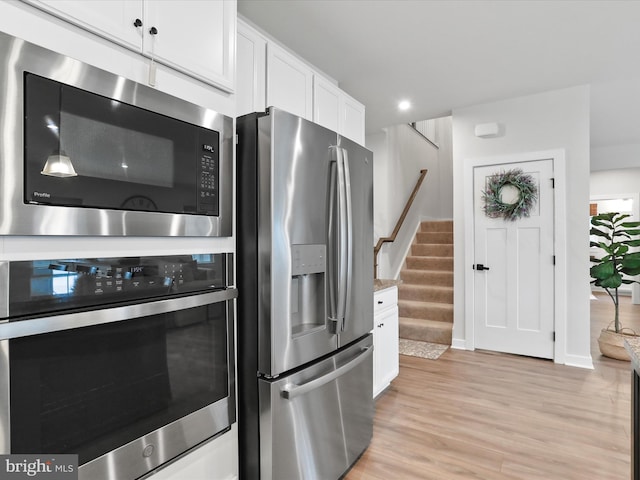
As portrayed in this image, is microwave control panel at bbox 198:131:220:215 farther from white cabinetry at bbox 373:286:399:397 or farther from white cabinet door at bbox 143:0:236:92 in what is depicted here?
white cabinetry at bbox 373:286:399:397

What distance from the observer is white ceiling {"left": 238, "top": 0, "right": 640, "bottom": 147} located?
240 centimetres

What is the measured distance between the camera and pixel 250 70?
72.7 inches

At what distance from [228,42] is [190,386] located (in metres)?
1.26

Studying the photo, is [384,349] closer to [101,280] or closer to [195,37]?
[101,280]

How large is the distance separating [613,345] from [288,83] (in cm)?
427

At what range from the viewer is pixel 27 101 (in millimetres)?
819

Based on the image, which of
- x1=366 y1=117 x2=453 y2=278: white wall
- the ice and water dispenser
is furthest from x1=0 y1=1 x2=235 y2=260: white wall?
x1=366 y1=117 x2=453 y2=278: white wall

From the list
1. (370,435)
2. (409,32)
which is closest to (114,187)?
(370,435)

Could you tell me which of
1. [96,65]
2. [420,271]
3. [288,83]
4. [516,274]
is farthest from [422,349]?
[96,65]

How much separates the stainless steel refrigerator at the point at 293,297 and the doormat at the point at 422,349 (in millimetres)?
2249

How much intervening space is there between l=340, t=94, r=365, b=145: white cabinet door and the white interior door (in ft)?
6.39

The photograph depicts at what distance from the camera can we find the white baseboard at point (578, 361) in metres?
3.59

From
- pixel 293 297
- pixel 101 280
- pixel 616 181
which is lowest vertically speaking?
pixel 293 297

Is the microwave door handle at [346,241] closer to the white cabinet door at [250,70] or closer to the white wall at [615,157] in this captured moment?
the white cabinet door at [250,70]
